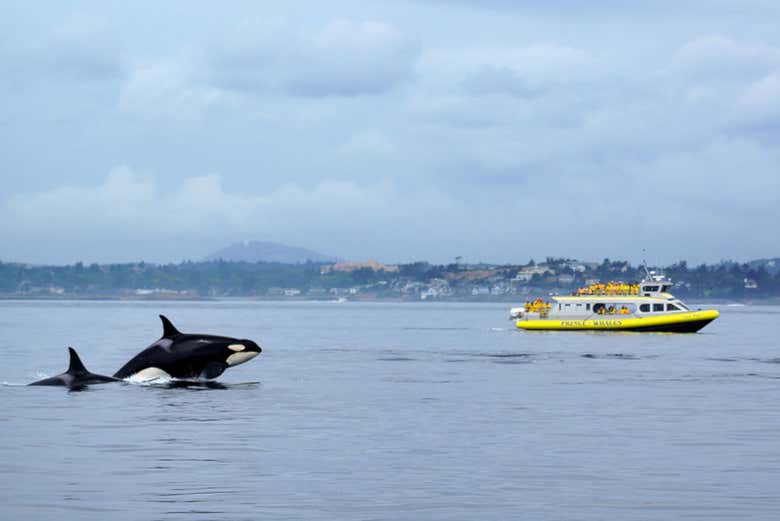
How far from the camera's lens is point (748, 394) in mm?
47375

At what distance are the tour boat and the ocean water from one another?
52829 millimetres

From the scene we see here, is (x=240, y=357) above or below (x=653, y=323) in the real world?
above

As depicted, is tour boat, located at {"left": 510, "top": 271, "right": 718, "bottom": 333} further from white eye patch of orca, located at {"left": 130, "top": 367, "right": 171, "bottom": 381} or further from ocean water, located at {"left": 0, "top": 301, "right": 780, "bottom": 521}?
white eye patch of orca, located at {"left": 130, "top": 367, "right": 171, "bottom": 381}

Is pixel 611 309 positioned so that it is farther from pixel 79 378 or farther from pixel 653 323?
pixel 79 378

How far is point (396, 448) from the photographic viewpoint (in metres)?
29.7

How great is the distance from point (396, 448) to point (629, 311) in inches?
3393

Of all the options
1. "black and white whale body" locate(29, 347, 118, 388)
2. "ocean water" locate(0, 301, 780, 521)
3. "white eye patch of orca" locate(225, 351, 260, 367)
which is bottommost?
"ocean water" locate(0, 301, 780, 521)

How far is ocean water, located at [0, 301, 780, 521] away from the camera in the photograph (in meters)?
22.0

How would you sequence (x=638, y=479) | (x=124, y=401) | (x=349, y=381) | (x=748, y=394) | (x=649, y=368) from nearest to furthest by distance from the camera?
1. (x=638, y=479)
2. (x=124, y=401)
3. (x=748, y=394)
4. (x=349, y=381)
5. (x=649, y=368)

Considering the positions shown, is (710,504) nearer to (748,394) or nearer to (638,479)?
(638,479)

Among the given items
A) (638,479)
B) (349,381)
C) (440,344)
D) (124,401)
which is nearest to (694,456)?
(638,479)

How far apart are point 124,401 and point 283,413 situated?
5741 mm

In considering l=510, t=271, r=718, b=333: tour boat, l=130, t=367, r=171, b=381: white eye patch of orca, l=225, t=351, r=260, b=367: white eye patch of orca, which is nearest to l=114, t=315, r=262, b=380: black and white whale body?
l=225, t=351, r=260, b=367: white eye patch of orca

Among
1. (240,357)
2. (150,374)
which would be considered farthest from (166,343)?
(240,357)
